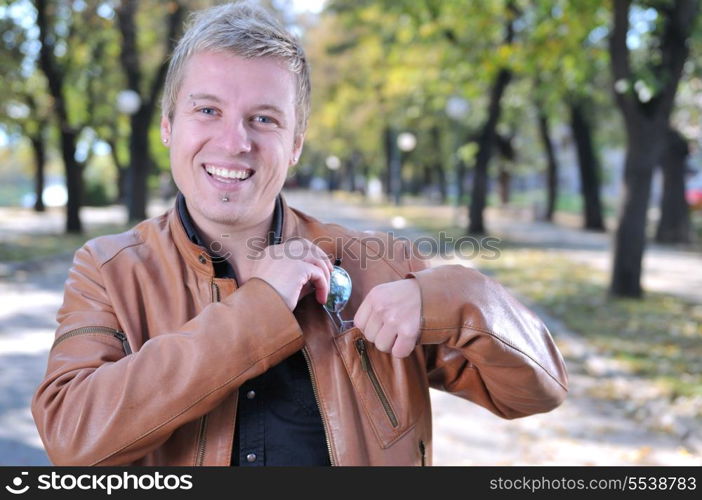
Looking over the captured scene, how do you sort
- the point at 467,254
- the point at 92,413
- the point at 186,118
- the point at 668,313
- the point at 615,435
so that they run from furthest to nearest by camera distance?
the point at 467,254
the point at 668,313
the point at 615,435
the point at 186,118
the point at 92,413

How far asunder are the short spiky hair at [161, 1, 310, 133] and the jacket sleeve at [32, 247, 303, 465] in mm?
562

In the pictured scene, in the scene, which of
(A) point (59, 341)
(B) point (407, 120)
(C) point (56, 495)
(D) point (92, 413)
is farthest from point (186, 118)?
(B) point (407, 120)

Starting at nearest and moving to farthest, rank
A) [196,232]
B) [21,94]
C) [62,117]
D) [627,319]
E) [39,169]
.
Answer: [196,232]
[627,319]
[62,117]
[21,94]
[39,169]

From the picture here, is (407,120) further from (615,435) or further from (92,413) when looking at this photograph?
(92,413)

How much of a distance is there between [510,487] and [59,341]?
3.62ft

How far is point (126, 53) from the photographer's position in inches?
869

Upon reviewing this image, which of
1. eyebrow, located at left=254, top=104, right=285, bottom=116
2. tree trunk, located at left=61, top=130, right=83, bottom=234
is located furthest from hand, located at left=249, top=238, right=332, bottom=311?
tree trunk, located at left=61, top=130, right=83, bottom=234

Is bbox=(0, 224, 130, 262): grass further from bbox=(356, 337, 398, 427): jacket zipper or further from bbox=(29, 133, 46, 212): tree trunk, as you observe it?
bbox=(356, 337, 398, 427): jacket zipper

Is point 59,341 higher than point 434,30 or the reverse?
the reverse

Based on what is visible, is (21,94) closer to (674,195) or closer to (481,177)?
(481,177)

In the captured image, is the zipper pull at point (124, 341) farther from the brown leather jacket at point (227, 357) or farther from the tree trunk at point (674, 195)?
the tree trunk at point (674, 195)

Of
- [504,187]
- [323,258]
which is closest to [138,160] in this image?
[323,258]

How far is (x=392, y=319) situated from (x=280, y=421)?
0.37 metres

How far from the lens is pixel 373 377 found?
1.81 m
